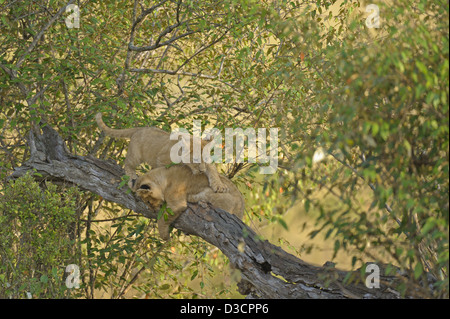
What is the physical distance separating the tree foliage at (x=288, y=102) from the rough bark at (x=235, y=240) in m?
0.26

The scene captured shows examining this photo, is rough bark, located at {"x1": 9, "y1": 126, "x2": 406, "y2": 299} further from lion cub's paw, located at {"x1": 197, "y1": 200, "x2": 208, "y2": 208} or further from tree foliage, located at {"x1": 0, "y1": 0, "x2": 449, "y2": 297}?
tree foliage, located at {"x1": 0, "y1": 0, "x2": 449, "y2": 297}

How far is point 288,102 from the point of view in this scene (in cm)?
580

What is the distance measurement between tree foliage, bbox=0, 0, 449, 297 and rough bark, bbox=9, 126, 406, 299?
0.87ft

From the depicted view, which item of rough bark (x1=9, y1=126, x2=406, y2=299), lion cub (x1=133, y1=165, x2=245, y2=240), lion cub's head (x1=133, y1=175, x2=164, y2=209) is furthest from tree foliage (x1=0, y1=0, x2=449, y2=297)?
lion cub's head (x1=133, y1=175, x2=164, y2=209)

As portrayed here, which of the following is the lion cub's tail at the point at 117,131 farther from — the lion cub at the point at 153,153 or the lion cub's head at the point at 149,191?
the lion cub's head at the point at 149,191

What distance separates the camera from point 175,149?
16.5ft

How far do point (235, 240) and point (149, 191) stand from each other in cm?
78

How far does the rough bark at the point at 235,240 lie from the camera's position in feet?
13.6

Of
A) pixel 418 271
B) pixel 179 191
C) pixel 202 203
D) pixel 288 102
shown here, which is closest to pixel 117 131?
pixel 179 191

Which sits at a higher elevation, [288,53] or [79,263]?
[288,53]

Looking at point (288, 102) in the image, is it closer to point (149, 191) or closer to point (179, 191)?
point (179, 191)
